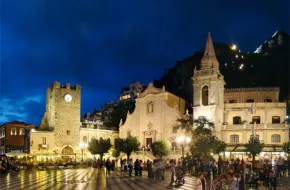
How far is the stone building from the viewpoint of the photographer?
6332 centimetres

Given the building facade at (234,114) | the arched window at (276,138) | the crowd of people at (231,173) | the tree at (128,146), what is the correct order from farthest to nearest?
the tree at (128,146)
the building facade at (234,114)
the arched window at (276,138)
the crowd of people at (231,173)

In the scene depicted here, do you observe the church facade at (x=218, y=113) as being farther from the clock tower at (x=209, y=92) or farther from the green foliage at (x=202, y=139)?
the green foliage at (x=202, y=139)

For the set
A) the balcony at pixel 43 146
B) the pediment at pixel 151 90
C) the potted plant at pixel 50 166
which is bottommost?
the potted plant at pixel 50 166

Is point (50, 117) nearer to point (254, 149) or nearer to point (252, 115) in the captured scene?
point (252, 115)

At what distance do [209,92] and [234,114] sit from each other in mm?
5128

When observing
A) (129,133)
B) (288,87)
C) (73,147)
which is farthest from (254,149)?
(288,87)

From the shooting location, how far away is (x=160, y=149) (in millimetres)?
54969

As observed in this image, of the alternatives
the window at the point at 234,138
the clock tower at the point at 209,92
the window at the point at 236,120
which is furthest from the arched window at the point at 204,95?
the window at the point at 234,138

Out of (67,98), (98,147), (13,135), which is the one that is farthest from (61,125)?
(13,135)

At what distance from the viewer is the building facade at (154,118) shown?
62.4 meters

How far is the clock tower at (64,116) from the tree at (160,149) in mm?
16832

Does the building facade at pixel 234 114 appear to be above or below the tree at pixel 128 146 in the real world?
above

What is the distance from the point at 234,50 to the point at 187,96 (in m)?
19.1

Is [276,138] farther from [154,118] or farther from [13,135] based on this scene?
[13,135]
